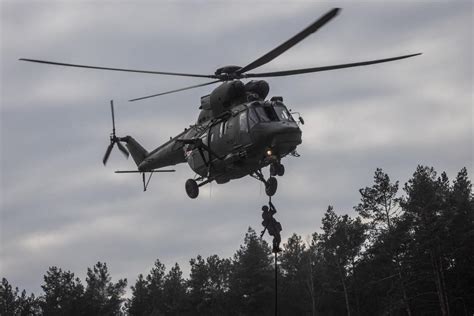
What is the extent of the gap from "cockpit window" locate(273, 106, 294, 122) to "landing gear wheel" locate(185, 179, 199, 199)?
458cm

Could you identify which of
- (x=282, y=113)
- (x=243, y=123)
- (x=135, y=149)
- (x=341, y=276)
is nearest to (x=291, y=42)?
(x=282, y=113)

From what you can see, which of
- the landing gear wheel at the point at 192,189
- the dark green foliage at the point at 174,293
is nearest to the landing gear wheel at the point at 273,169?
the landing gear wheel at the point at 192,189

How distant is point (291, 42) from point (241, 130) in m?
4.25

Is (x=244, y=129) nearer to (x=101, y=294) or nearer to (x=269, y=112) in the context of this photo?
(x=269, y=112)

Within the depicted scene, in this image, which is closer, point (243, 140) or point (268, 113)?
point (243, 140)

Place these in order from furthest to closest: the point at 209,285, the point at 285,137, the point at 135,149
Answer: the point at 209,285 → the point at 135,149 → the point at 285,137

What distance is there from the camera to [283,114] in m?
25.5

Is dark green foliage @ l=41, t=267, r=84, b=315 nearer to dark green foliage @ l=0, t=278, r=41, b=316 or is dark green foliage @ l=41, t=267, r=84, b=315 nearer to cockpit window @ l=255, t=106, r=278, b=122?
dark green foliage @ l=0, t=278, r=41, b=316

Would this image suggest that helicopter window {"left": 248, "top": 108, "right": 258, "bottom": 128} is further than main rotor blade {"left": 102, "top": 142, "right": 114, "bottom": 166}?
No

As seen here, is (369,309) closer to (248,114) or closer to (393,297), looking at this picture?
(393,297)

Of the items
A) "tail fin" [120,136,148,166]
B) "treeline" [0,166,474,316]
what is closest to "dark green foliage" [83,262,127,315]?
"treeline" [0,166,474,316]

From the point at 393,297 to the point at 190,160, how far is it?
113 feet

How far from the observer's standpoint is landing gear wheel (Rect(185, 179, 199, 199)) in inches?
1078

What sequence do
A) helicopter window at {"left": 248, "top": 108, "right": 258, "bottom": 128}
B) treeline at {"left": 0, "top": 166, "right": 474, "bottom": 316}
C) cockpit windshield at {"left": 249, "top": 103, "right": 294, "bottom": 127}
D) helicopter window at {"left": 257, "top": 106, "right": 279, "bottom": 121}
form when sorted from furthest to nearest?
1. treeline at {"left": 0, "top": 166, "right": 474, "bottom": 316}
2. helicopter window at {"left": 257, "top": 106, "right": 279, "bottom": 121}
3. cockpit windshield at {"left": 249, "top": 103, "right": 294, "bottom": 127}
4. helicopter window at {"left": 248, "top": 108, "right": 258, "bottom": 128}
